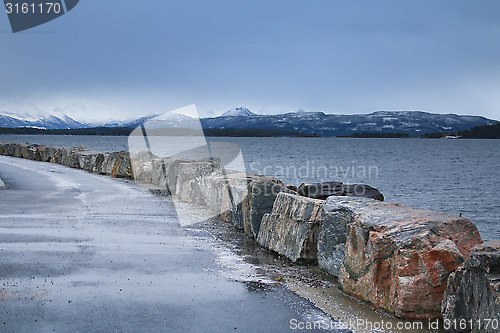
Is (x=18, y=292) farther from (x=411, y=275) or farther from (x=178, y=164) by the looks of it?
(x=178, y=164)

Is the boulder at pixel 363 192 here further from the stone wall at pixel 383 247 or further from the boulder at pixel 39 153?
the boulder at pixel 39 153

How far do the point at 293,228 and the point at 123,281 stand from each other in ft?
7.95

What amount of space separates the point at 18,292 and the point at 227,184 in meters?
5.08

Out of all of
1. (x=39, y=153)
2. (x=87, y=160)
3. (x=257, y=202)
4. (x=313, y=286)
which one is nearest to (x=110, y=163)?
(x=87, y=160)

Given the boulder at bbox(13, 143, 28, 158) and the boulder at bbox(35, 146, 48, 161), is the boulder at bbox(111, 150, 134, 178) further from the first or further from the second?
the boulder at bbox(13, 143, 28, 158)

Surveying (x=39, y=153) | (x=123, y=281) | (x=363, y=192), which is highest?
(x=39, y=153)

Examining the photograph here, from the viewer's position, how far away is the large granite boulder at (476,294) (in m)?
3.54

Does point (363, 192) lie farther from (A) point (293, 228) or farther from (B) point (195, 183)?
(A) point (293, 228)

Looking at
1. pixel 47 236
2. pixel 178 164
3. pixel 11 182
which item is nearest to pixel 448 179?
pixel 178 164

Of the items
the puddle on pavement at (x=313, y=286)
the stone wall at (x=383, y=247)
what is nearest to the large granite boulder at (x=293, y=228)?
the stone wall at (x=383, y=247)

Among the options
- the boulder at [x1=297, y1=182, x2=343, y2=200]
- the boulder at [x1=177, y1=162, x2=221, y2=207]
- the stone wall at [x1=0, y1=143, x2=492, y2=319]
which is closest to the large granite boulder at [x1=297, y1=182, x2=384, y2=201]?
the boulder at [x1=297, y1=182, x2=343, y2=200]

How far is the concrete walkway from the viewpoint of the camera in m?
4.08

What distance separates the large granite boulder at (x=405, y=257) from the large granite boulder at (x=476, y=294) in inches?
11.3

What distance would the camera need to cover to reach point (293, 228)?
6.55m
